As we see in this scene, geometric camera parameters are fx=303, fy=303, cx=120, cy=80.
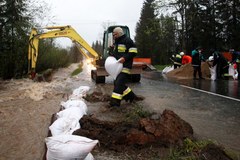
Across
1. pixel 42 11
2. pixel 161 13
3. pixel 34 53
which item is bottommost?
pixel 34 53

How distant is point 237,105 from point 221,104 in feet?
1.25

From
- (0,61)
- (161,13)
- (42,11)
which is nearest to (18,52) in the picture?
(0,61)

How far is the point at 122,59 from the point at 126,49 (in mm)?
432

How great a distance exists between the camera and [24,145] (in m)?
4.62

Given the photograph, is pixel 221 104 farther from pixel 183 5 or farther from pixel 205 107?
pixel 183 5

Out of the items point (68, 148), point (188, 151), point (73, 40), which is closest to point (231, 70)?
point (73, 40)

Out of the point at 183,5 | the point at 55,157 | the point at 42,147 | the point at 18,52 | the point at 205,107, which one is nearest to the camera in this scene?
the point at 55,157

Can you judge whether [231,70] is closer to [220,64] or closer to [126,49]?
[220,64]

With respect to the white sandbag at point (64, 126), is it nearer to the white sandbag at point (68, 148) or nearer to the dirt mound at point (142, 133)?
→ the dirt mound at point (142, 133)

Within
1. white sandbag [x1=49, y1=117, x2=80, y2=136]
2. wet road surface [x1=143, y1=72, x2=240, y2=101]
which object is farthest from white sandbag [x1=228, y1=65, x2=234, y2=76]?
white sandbag [x1=49, y1=117, x2=80, y2=136]

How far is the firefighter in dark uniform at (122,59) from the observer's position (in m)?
6.98

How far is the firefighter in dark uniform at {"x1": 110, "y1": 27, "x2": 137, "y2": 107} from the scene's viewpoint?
6.98m

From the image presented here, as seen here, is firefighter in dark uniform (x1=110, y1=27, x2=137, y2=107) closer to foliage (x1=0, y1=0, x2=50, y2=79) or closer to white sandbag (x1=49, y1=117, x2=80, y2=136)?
white sandbag (x1=49, y1=117, x2=80, y2=136)

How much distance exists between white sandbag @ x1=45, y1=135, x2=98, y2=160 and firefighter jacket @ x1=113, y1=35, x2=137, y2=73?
4.25 m
